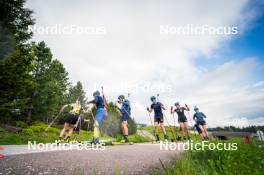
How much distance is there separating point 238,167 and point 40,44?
129ft

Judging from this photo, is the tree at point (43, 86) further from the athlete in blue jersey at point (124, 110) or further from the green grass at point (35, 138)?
the athlete in blue jersey at point (124, 110)

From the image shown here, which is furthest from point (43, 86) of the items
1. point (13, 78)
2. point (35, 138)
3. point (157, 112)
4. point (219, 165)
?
point (219, 165)

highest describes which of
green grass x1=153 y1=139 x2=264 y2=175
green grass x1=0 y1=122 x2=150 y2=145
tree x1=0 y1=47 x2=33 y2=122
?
tree x1=0 y1=47 x2=33 y2=122

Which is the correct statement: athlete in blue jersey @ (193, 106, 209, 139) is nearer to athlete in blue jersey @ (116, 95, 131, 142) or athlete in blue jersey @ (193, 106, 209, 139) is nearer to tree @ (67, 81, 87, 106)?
athlete in blue jersey @ (116, 95, 131, 142)

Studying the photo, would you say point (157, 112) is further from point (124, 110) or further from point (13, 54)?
point (13, 54)

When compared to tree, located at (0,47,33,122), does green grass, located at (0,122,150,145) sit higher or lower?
lower

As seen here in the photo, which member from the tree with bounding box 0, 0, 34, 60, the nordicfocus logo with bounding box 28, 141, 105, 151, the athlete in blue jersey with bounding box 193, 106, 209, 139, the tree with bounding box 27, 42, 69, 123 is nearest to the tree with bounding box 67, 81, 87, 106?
the tree with bounding box 27, 42, 69, 123

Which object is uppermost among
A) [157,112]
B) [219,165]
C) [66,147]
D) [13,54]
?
[13,54]

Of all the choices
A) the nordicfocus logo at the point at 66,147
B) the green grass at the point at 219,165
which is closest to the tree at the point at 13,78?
A: the nordicfocus logo at the point at 66,147

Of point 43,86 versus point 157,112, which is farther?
point 43,86

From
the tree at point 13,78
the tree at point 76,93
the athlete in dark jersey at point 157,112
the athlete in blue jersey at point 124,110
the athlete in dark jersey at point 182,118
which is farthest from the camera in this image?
the tree at point 76,93

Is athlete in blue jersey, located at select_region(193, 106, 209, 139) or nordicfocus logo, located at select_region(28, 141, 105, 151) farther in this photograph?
athlete in blue jersey, located at select_region(193, 106, 209, 139)

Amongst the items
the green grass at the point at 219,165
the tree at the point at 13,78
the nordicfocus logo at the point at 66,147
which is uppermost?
the tree at the point at 13,78

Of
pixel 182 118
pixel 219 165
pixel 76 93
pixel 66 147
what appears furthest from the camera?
pixel 76 93
